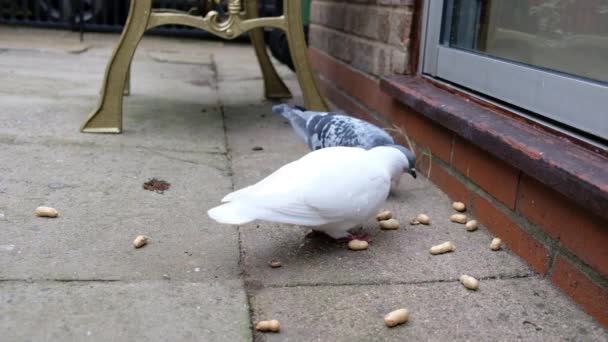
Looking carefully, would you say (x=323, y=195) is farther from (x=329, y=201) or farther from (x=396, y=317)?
(x=396, y=317)

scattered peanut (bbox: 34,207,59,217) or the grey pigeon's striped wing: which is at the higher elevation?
the grey pigeon's striped wing

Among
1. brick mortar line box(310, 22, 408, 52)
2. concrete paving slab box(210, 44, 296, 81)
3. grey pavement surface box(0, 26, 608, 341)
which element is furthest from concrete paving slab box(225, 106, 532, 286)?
concrete paving slab box(210, 44, 296, 81)

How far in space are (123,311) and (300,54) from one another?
205 cm

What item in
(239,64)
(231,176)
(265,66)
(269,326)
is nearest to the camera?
(269,326)

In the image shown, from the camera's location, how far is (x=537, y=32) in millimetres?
2229

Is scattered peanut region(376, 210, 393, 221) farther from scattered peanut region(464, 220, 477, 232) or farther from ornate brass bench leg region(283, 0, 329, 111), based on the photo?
ornate brass bench leg region(283, 0, 329, 111)

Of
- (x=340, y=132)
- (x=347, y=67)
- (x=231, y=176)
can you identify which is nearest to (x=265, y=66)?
(x=347, y=67)

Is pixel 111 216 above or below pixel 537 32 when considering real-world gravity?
below

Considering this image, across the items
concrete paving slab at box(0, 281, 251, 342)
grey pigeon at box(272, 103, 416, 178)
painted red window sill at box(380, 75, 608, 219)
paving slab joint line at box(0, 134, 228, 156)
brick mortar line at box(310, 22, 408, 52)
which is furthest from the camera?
brick mortar line at box(310, 22, 408, 52)

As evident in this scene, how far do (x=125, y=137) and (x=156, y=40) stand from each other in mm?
4747

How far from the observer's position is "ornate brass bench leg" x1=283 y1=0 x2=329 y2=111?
10.7ft

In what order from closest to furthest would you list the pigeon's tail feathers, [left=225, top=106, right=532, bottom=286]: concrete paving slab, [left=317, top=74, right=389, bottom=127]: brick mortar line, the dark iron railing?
the pigeon's tail feathers, [left=225, top=106, right=532, bottom=286]: concrete paving slab, [left=317, top=74, right=389, bottom=127]: brick mortar line, the dark iron railing

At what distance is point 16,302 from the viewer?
158cm

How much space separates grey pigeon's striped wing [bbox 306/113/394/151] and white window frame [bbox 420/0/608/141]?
0.43 meters
